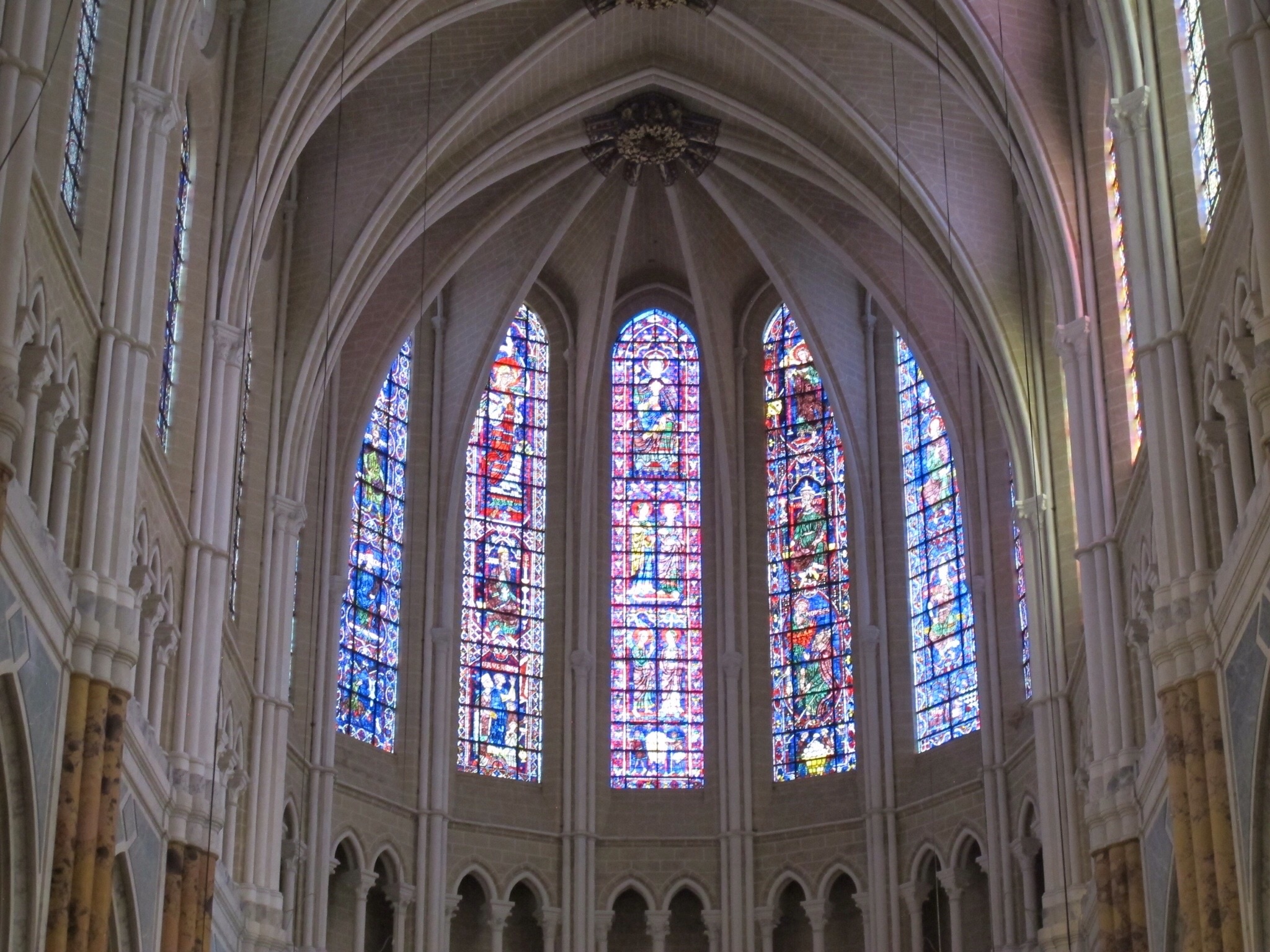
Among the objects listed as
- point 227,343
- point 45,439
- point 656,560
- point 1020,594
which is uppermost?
point 656,560

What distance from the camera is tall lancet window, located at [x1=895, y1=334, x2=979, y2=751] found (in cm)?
3075

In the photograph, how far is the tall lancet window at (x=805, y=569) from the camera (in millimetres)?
32125

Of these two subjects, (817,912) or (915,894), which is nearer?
(915,894)

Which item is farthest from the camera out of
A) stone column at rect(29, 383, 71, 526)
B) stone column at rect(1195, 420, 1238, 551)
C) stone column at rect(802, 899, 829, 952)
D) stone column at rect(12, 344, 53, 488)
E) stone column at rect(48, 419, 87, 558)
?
stone column at rect(802, 899, 829, 952)

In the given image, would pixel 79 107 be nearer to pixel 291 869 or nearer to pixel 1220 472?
pixel 1220 472

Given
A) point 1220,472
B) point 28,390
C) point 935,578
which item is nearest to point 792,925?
point 935,578

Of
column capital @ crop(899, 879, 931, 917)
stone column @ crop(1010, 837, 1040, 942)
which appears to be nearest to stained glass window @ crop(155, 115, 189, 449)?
stone column @ crop(1010, 837, 1040, 942)

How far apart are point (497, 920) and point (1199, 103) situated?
1470 cm

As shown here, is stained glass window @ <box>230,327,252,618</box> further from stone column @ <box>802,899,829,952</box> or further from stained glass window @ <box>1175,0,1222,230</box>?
stained glass window @ <box>1175,0,1222,230</box>

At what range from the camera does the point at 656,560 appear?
33.6m

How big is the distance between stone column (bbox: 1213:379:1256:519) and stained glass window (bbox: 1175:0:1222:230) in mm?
1769

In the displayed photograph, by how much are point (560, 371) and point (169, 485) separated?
1200 cm

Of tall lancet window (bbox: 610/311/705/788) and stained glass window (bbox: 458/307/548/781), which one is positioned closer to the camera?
stained glass window (bbox: 458/307/548/781)

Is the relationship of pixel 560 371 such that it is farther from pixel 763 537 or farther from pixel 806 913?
pixel 806 913
